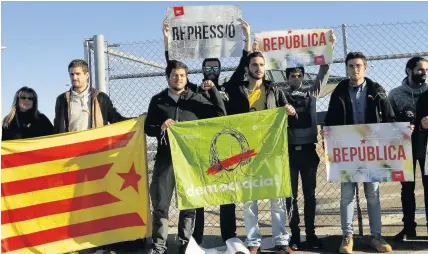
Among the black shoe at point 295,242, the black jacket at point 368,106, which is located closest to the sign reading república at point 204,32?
the black jacket at point 368,106

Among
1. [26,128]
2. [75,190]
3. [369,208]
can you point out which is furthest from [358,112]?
[26,128]

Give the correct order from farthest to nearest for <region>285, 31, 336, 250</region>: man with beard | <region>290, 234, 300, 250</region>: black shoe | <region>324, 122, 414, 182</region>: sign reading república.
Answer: <region>290, 234, 300, 250</region>: black shoe → <region>285, 31, 336, 250</region>: man with beard → <region>324, 122, 414, 182</region>: sign reading república

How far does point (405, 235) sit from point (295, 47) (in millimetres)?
2471

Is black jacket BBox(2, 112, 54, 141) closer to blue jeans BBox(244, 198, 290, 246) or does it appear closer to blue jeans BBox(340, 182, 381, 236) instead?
blue jeans BBox(244, 198, 290, 246)

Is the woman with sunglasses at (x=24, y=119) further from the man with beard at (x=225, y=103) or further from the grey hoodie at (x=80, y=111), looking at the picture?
the man with beard at (x=225, y=103)

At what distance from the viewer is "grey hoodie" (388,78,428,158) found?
5.09 meters

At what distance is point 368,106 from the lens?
16.1 ft

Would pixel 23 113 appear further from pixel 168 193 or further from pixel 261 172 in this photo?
pixel 261 172

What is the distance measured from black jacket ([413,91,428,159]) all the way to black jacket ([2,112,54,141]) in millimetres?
3957

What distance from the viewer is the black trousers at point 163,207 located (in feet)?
16.0

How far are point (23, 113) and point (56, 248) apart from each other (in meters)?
1.49

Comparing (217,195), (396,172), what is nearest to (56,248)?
(217,195)

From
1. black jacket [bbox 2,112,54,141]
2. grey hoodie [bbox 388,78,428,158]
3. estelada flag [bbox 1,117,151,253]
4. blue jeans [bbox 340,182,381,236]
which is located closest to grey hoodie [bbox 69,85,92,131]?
estelada flag [bbox 1,117,151,253]

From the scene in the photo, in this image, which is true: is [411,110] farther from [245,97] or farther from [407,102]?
[245,97]
